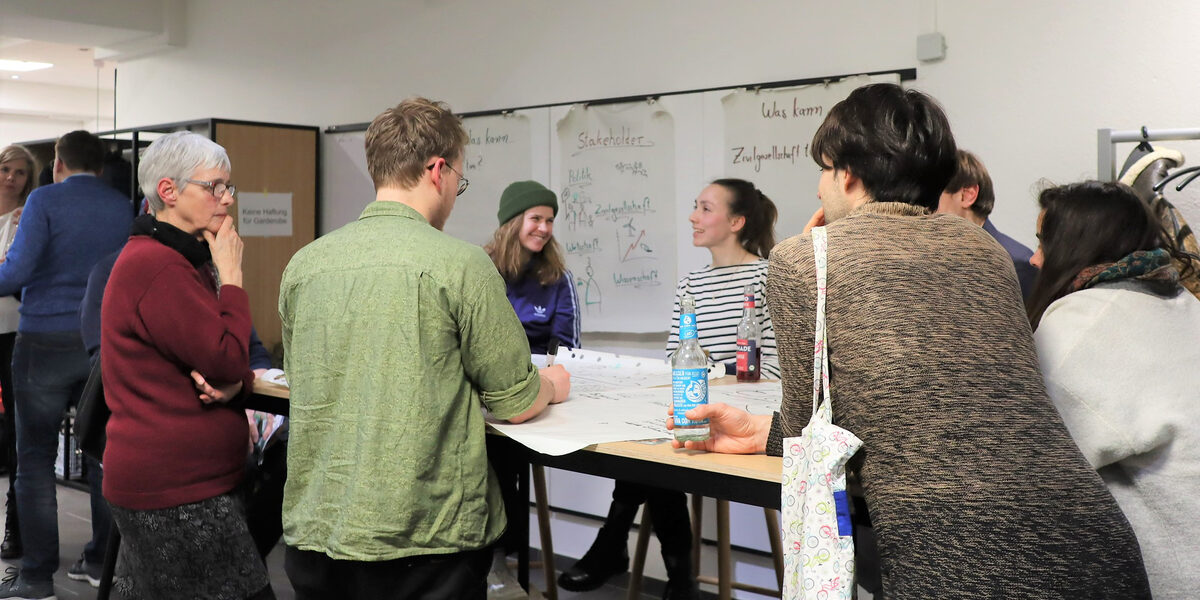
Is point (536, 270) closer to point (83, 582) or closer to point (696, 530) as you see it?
point (696, 530)

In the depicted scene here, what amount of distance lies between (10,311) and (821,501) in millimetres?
3841

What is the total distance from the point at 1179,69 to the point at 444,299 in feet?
8.25

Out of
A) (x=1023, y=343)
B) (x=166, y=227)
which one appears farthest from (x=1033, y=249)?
(x=166, y=227)

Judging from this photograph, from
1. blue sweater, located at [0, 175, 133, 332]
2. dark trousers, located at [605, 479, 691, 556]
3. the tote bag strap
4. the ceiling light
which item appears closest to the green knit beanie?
dark trousers, located at [605, 479, 691, 556]

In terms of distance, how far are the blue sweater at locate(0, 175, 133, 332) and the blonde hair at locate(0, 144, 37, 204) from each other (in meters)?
0.71

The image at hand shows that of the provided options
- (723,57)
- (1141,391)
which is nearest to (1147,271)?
(1141,391)

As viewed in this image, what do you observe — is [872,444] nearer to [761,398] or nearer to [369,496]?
[369,496]

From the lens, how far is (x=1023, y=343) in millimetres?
1376

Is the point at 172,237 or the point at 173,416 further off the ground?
the point at 172,237

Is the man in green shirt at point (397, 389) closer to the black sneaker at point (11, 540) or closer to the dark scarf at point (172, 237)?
the dark scarf at point (172, 237)

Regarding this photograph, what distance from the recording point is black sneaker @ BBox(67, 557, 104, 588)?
3777mm

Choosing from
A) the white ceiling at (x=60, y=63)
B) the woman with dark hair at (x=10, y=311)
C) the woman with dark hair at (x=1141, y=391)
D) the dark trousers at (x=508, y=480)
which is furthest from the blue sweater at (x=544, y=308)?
the white ceiling at (x=60, y=63)

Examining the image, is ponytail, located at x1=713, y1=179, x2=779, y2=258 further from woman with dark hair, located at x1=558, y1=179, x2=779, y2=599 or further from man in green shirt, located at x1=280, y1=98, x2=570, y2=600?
man in green shirt, located at x1=280, y1=98, x2=570, y2=600

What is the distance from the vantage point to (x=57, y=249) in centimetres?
369
